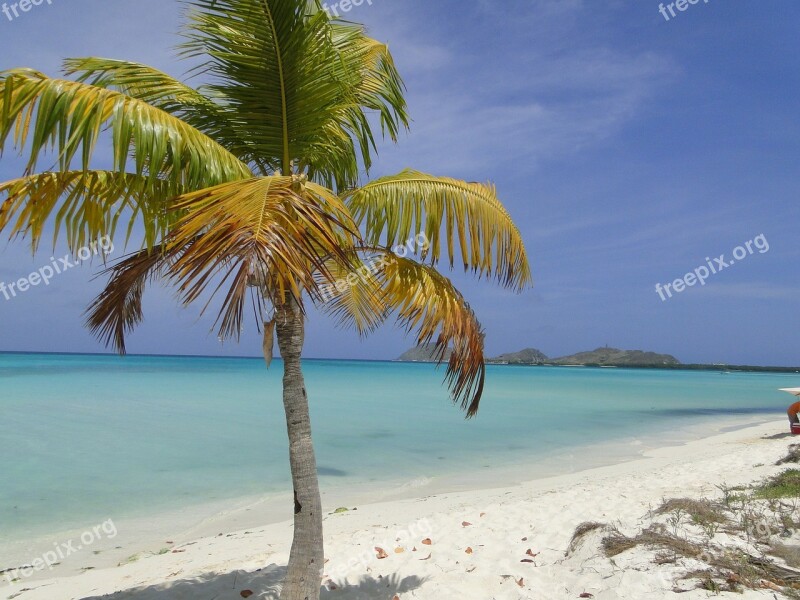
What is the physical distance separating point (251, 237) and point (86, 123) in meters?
1.25

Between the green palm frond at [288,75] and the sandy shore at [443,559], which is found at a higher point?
the green palm frond at [288,75]

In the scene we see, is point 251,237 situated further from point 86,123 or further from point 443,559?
point 443,559

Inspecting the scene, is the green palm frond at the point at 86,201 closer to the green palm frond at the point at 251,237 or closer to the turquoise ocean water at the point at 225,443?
the green palm frond at the point at 251,237

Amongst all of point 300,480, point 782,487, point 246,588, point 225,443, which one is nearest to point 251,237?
point 300,480

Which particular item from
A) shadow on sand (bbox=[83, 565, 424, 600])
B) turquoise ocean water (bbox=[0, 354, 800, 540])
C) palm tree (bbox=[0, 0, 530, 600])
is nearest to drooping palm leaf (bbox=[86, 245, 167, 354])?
palm tree (bbox=[0, 0, 530, 600])

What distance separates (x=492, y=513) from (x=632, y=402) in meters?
29.1

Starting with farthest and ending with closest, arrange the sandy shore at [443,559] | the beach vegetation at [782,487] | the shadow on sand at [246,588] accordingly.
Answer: the beach vegetation at [782,487] → the shadow on sand at [246,588] → the sandy shore at [443,559]

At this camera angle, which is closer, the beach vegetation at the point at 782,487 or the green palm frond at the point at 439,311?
the green palm frond at the point at 439,311

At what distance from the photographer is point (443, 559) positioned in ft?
17.5

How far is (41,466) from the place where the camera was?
12039 mm
